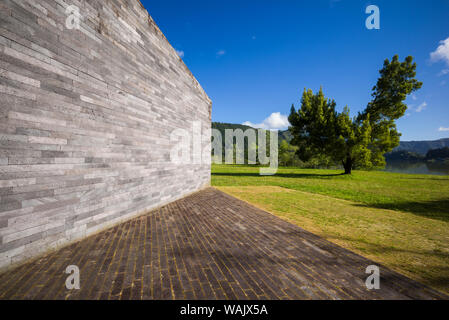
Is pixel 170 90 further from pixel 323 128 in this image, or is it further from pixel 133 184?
pixel 323 128

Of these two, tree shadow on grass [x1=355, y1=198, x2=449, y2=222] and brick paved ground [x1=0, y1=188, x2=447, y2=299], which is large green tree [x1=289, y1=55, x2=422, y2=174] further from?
brick paved ground [x1=0, y1=188, x2=447, y2=299]

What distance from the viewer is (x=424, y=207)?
7.86 metres

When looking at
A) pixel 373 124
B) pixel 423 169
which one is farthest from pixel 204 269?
pixel 423 169

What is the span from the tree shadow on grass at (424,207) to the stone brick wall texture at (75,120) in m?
10.1

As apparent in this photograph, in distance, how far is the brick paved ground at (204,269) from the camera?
2.40 m

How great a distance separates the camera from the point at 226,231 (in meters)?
4.52

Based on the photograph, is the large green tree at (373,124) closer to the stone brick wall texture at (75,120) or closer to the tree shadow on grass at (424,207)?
the tree shadow on grass at (424,207)

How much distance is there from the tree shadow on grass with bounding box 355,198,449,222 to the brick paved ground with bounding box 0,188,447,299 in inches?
240

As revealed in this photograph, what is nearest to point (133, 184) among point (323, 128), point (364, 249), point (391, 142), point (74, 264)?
point (74, 264)

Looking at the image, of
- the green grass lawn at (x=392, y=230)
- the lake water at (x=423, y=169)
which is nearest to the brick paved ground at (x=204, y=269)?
the green grass lawn at (x=392, y=230)

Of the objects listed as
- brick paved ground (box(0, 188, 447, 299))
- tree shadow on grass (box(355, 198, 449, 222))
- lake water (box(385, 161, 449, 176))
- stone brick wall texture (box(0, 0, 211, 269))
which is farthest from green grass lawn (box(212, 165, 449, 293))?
lake water (box(385, 161, 449, 176))

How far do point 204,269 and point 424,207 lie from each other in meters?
10.8

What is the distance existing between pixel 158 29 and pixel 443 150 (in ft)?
511

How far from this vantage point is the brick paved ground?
2398mm
